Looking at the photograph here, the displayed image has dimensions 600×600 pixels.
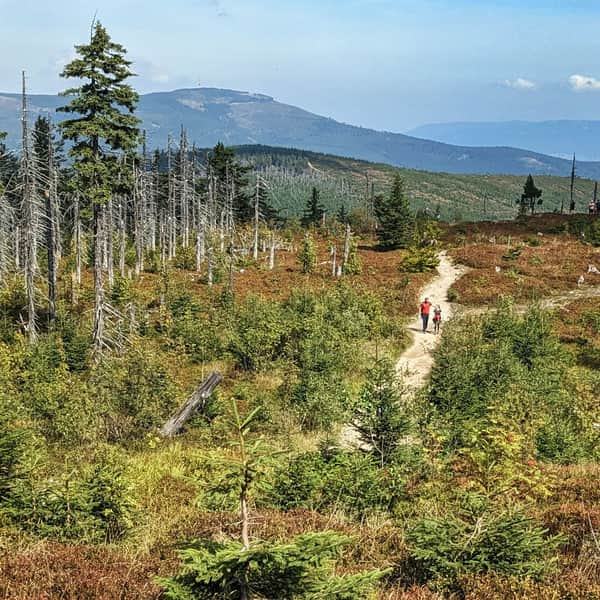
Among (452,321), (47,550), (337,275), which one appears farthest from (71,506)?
(337,275)

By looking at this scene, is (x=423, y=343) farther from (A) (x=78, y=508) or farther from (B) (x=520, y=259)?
(B) (x=520, y=259)

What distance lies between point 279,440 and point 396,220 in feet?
142

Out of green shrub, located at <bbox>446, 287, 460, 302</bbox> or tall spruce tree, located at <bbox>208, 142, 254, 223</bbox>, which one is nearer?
green shrub, located at <bbox>446, 287, 460, 302</bbox>

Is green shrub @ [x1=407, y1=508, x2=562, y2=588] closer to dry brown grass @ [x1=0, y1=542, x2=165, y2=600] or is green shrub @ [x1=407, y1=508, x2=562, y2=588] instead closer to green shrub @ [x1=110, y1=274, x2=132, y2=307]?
dry brown grass @ [x1=0, y1=542, x2=165, y2=600]

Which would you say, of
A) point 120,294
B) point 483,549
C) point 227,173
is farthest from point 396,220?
point 483,549

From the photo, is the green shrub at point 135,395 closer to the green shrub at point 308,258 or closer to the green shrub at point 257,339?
the green shrub at point 257,339

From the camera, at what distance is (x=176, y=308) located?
94.8ft

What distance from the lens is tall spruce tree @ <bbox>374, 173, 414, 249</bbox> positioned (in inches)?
2079

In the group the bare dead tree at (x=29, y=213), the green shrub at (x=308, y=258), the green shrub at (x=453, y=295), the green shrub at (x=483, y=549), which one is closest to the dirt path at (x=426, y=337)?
the green shrub at (x=453, y=295)

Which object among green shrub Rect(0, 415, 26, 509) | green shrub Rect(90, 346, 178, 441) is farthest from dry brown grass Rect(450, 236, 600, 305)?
green shrub Rect(0, 415, 26, 509)

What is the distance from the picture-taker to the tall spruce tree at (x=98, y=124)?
719 inches

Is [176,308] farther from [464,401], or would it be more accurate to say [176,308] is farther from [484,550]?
[484,550]

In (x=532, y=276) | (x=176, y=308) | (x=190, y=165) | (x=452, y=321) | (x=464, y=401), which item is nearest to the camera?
(x=464, y=401)

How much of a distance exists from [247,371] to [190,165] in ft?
115
